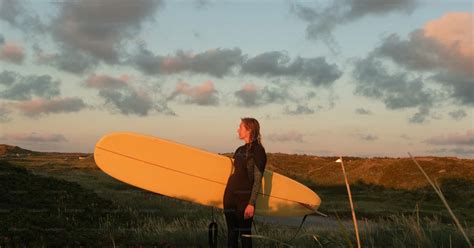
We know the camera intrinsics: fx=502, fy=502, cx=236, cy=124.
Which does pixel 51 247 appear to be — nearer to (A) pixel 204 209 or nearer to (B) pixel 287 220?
(A) pixel 204 209

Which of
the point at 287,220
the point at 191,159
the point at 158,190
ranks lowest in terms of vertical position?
the point at 287,220

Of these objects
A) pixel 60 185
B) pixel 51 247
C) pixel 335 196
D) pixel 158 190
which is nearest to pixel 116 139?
pixel 158 190

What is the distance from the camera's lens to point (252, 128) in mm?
6941

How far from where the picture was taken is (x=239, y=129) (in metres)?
7.02

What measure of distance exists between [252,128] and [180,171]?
284 cm

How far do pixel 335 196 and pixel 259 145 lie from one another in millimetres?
22608

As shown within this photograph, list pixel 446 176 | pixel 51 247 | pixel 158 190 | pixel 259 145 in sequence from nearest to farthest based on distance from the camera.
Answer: pixel 259 145
pixel 51 247
pixel 158 190
pixel 446 176

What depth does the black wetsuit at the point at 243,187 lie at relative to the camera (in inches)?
275

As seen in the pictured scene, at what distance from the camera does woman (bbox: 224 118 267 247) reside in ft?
22.8

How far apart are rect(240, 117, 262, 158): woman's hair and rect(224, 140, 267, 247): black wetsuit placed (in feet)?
0.15

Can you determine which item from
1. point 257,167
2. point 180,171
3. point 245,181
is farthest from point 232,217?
point 180,171

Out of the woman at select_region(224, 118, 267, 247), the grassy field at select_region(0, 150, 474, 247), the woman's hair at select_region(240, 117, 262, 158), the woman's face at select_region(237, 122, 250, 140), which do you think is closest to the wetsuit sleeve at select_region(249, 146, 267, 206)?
the woman at select_region(224, 118, 267, 247)

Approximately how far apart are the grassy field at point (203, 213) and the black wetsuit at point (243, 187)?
65 centimetres

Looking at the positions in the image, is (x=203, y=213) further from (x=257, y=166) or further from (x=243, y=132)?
(x=243, y=132)
